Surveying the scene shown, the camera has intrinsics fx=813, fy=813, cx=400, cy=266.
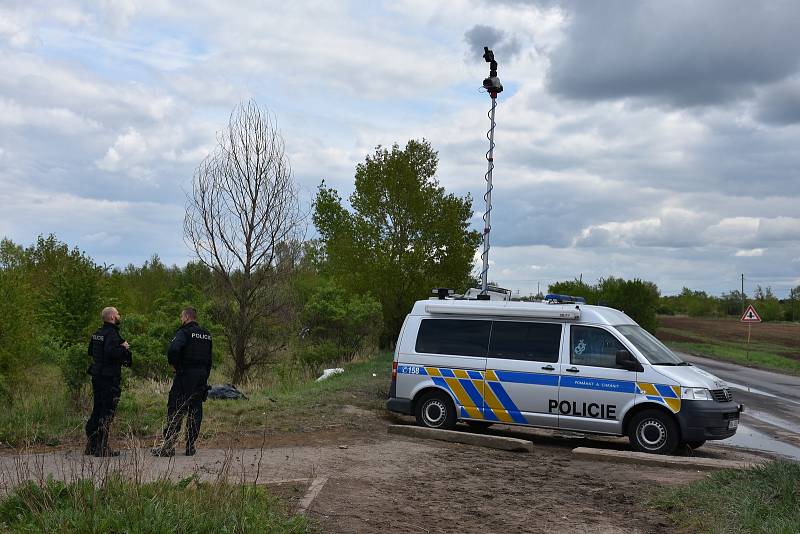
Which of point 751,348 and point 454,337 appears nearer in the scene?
point 454,337

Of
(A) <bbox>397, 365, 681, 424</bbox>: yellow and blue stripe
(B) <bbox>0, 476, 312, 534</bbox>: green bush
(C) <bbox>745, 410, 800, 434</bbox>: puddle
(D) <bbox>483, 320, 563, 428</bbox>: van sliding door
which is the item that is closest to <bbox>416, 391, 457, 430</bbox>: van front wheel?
(A) <bbox>397, 365, 681, 424</bbox>: yellow and blue stripe

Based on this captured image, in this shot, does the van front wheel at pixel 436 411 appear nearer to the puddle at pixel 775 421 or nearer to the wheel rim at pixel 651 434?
the wheel rim at pixel 651 434

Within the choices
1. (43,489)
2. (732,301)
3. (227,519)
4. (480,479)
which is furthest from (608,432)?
(732,301)

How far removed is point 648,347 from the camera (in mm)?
11914

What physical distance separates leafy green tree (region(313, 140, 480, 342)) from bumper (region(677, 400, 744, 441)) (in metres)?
18.1

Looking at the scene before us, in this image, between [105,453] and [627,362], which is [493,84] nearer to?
[627,362]

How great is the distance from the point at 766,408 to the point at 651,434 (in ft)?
28.9

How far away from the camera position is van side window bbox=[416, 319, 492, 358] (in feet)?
41.3

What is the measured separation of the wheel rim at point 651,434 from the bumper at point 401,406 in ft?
11.5

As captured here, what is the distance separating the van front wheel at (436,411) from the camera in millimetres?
12562

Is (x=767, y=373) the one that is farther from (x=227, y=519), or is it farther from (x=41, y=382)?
(x=227, y=519)

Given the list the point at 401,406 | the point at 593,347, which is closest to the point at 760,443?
the point at 593,347

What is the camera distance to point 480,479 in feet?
28.8

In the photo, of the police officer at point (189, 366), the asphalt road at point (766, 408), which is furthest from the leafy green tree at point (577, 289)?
the police officer at point (189, 366)
